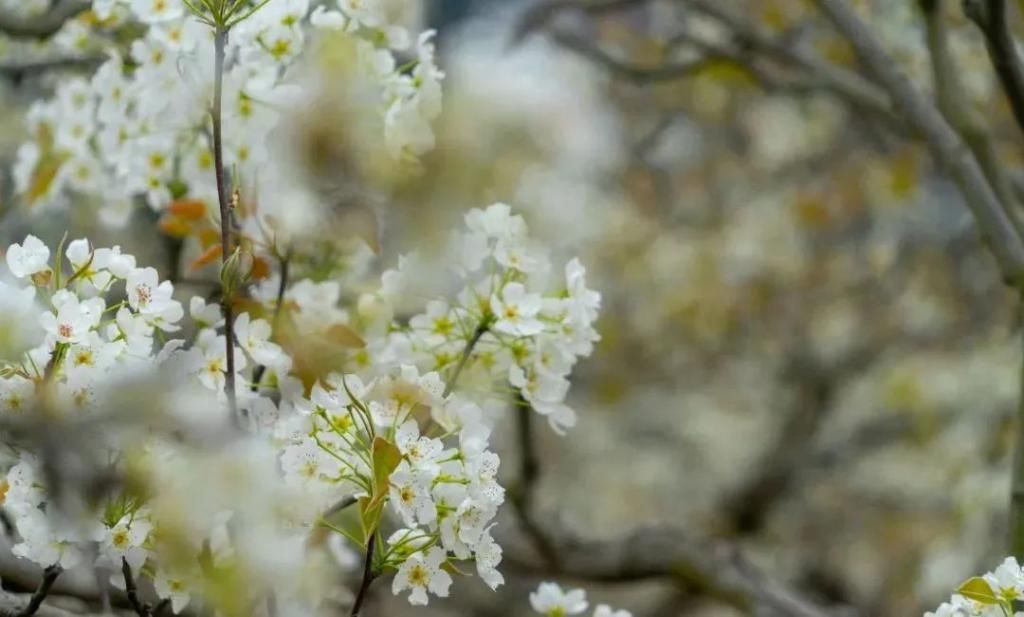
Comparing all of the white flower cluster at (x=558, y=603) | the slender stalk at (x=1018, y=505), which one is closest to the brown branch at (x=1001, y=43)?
the slender stalk at (x=1018, y=505)

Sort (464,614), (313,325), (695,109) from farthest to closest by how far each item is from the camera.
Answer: (695,109) < (464,614) < (313,325)

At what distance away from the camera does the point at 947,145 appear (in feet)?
6.05

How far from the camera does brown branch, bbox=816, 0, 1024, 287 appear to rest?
1771 millimetres

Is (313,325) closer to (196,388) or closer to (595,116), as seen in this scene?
(196,388)

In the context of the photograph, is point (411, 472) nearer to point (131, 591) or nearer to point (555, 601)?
point (131, 591)

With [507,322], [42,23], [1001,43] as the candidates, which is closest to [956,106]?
[1001,43]

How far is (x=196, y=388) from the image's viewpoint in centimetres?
126

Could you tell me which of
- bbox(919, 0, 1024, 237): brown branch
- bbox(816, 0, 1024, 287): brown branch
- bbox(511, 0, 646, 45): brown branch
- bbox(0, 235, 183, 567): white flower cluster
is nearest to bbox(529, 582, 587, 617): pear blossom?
bbox(0, 235, 183, 567): white flower cluster

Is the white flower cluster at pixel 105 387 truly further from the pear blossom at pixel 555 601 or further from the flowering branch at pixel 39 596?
the pear blossom at pixel 555 601

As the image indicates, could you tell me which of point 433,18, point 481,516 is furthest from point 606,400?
point 481,516

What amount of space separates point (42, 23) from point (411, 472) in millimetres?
1370

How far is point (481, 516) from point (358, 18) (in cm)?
73

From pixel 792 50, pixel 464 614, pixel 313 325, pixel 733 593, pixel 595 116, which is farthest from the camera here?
pixel 595 116

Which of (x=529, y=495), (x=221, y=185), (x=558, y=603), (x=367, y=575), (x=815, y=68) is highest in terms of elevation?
(x=221, y=185)
